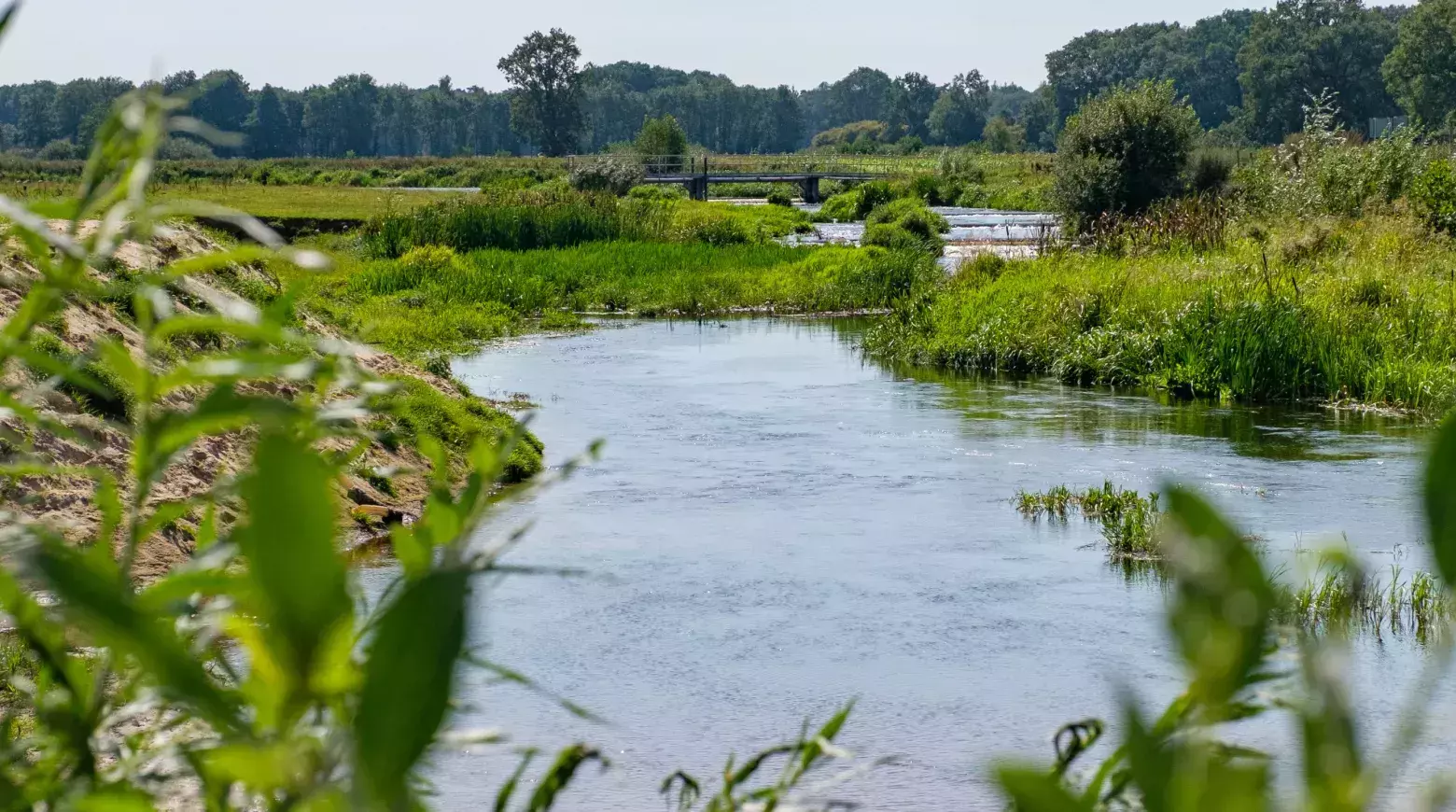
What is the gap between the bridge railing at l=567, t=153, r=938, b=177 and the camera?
213ft

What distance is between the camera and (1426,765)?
598 centimetres

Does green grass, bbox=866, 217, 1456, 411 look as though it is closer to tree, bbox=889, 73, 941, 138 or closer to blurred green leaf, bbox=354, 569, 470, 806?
blurred green leaf, bbox=354, 569, 470, 806

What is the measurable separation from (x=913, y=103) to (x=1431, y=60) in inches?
3560

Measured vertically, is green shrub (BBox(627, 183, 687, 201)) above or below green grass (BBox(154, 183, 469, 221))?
above

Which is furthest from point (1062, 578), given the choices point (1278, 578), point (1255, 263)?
point (1255, 263)

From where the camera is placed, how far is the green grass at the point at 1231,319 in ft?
49.2

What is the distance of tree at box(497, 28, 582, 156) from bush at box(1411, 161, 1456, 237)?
339 ft

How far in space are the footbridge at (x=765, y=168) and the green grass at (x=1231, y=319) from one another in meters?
31.4

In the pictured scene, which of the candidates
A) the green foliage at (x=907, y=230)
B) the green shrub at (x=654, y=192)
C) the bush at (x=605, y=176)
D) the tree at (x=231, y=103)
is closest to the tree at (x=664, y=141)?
the green shrub at (x=654, y=192)

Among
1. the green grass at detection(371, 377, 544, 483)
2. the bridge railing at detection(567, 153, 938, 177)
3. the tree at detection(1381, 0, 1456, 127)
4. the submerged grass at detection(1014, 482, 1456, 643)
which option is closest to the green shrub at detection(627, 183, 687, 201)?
the bridge railing at detection(567, 153, 938, 177)

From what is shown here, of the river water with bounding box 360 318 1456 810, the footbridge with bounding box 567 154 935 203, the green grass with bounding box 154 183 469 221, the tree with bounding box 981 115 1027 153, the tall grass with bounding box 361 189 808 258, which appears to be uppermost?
the tree with bounding box 981 115 1027 153

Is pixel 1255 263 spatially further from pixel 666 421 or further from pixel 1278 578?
pixel 1278 578

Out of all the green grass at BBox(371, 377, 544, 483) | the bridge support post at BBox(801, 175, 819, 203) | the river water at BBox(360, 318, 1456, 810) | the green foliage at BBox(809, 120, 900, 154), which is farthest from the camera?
the green foliage at BBox(809, 120, 900, 154)

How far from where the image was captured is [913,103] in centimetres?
16662
